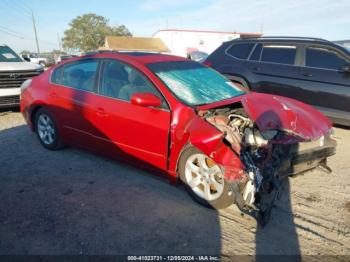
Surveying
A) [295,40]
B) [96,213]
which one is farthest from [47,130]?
[295,40]

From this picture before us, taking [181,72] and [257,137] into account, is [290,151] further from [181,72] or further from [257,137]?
[181,72]

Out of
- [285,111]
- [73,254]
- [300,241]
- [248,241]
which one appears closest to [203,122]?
[285,111]

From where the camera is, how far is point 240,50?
7.05 m

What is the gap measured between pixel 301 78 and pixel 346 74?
779 mm

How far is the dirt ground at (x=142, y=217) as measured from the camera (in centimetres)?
283

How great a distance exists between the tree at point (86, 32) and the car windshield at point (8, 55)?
61463 millimetres

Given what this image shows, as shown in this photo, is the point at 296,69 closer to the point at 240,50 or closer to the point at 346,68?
the point at 346,68

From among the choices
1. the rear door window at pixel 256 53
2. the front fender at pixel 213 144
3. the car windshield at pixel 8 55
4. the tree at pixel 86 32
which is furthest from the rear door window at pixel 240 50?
the tree at pixel 86 32

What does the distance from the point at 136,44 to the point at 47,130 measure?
131ft

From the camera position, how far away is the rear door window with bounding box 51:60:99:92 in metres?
4.41

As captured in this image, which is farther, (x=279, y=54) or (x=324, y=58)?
(x=279, y=54)

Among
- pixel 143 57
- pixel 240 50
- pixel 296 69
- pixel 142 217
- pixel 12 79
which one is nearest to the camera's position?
pixel 142 217

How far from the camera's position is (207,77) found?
14.4 feet

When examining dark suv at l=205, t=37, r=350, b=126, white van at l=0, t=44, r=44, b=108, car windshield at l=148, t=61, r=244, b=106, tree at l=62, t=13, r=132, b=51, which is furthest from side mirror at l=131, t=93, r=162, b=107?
tree at l=62, t=13, r=132, b=51
